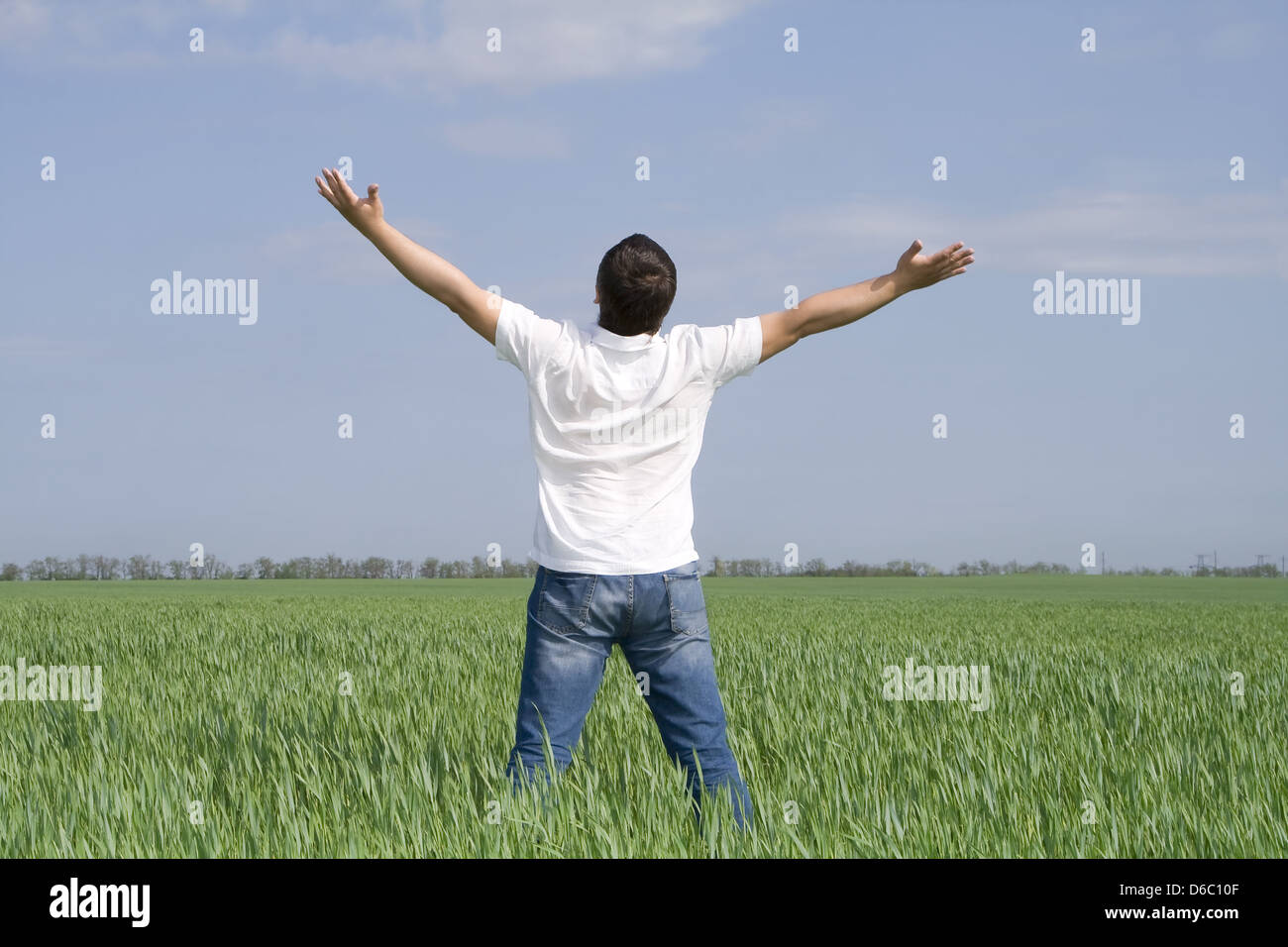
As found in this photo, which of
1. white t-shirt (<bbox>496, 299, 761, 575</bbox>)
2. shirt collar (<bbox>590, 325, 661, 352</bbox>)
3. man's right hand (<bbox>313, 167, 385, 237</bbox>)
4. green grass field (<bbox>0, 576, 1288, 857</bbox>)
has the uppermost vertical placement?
man's right hand (<bbox>313, 167, 385, 237</bbox>)

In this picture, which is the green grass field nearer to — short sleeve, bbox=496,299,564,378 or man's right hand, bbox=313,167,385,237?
short sleeve, bbox=496,299,564,378

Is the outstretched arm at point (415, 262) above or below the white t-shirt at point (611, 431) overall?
above

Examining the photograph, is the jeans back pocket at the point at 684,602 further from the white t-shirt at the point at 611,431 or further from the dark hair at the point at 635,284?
the dark hair at the point at 635,284

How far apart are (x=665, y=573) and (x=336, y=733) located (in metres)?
3.26

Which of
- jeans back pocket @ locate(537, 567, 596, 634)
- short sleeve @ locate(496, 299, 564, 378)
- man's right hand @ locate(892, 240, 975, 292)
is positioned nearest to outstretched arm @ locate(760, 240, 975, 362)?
man's right hand @ locate(892, 240, 975, 292)

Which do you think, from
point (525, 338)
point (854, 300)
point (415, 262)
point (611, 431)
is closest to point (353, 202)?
point (415, 262)

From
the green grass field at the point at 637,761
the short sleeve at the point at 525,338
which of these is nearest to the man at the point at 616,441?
the short sleeve at the point at 525,338

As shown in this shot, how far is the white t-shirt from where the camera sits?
3.61m

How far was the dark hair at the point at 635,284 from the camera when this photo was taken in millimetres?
3619

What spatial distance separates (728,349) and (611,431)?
0.51 metres

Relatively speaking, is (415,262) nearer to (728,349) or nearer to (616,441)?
(616,441)

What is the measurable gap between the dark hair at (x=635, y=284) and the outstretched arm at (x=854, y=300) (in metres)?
0.40

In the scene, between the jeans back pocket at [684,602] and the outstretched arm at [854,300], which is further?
the outstretched arm at [854,300]

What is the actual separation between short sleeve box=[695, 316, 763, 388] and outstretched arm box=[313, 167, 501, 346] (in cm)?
74
